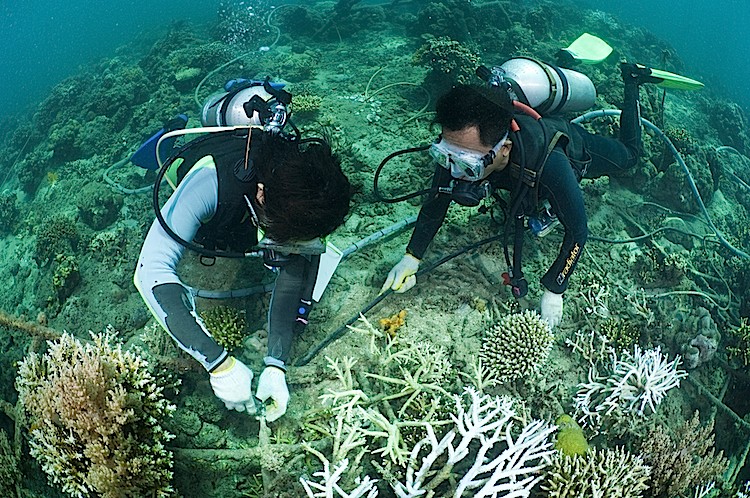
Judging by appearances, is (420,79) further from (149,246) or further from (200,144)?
(149,246)

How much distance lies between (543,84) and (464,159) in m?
2.00

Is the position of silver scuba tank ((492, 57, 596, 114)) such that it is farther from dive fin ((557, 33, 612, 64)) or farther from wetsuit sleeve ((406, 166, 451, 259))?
dive fin ((557, 33, 612, 64))

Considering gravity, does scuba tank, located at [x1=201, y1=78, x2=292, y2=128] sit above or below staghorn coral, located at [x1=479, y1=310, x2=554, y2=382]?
above

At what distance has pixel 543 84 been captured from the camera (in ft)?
15.0

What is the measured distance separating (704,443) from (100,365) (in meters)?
4.68

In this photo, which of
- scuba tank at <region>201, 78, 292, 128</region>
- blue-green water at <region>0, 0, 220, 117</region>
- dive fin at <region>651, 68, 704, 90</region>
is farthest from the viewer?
blue-green water at <region>0, 0, 220, 117</region>

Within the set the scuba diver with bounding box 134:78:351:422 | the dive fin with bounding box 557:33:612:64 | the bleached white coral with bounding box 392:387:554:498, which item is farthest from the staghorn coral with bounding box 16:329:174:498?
the dive fin with bounding box 557:33:612:64

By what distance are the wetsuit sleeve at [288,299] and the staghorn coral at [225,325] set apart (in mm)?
555

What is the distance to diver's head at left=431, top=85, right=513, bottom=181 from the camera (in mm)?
3262

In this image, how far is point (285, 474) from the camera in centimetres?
286

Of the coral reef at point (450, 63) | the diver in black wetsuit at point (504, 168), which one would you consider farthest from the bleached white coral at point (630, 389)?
the coral reef at point (450, 63)

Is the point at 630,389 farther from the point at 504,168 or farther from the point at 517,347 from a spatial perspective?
the point at 504,168

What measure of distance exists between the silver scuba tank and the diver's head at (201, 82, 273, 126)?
2389 millimetres

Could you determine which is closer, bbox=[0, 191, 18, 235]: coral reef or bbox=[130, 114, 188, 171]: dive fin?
bbox=[130, 114, 188, 171]: dive fin
